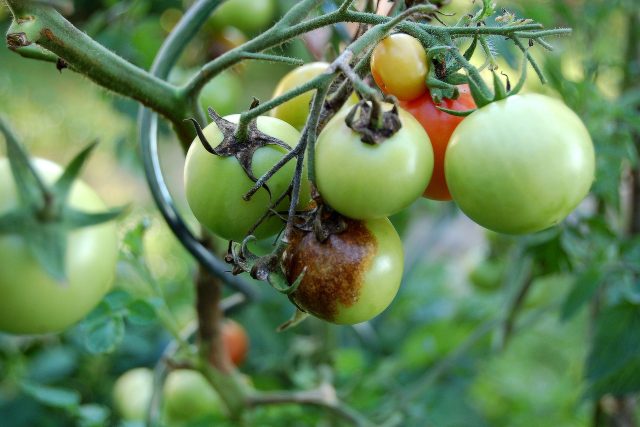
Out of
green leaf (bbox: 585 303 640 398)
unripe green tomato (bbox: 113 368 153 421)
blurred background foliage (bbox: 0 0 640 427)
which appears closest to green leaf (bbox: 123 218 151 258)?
blurred background foliage (bbox: 0 0 640 427)

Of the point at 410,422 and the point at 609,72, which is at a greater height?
the point at 609,72

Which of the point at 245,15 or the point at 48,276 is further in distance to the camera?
the point at 245,15

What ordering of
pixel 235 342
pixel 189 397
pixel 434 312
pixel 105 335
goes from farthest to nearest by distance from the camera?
pixel 434 312
pixel 235 342
pixel 189 397
pixel 105 335

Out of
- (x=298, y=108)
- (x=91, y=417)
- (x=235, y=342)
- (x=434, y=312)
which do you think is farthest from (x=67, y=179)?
(x=434, y=312)

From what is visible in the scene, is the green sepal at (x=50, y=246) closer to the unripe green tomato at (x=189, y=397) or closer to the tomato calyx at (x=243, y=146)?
the tomato calyx at (x=243, y=146)

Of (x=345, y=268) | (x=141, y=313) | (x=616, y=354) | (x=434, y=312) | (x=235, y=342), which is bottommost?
(x=434, y=312)

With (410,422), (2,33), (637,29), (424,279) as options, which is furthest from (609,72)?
(2,33)

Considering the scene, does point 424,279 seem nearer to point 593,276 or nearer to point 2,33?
point 593,276

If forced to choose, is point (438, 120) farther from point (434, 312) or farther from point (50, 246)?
point (434, 312)
